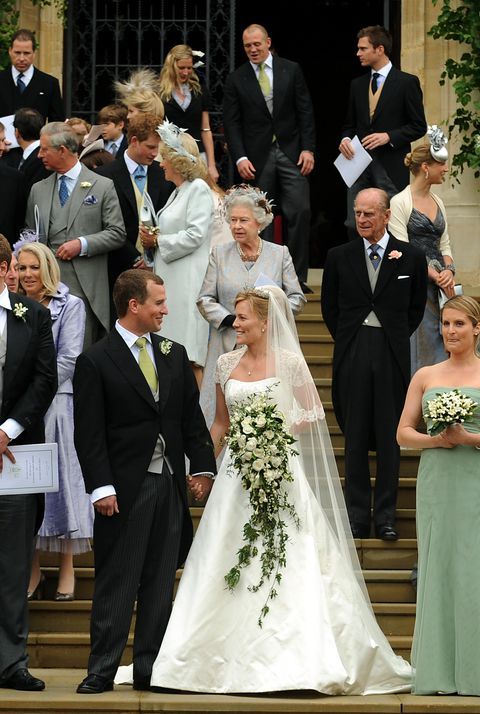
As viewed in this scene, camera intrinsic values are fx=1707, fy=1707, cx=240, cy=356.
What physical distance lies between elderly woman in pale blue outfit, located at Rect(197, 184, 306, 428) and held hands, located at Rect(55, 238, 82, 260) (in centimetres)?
85

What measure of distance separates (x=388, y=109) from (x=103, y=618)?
18.3 ft

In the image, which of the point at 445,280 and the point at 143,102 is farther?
the point at 143,102

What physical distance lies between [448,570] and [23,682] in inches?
83.9

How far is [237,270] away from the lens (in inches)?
409

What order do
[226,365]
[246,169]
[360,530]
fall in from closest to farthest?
[226,365] → [360,530] → [246,169]

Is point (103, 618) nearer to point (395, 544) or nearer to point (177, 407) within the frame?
point (177, 407)

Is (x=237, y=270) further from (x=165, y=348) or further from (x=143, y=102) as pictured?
(x=165, y=348)

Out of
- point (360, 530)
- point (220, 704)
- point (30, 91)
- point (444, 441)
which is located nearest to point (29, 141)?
point (30, 91)

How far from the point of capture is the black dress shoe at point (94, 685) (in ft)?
26.4

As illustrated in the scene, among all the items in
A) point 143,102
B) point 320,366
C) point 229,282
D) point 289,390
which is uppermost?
point 143,102

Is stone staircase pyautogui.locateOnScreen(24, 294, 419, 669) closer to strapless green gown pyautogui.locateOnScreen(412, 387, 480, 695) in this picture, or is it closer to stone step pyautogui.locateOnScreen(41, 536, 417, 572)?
stone step pyautogui.locateOnScreen(41, 536, 417, 572)

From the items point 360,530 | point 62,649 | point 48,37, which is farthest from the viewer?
point 48,37

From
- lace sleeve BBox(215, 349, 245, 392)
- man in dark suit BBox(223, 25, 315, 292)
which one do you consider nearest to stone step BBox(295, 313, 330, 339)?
man in dark suit BBox(223, 25, 315, 292)

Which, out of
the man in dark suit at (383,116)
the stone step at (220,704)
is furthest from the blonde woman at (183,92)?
the stone step at (220,704)
